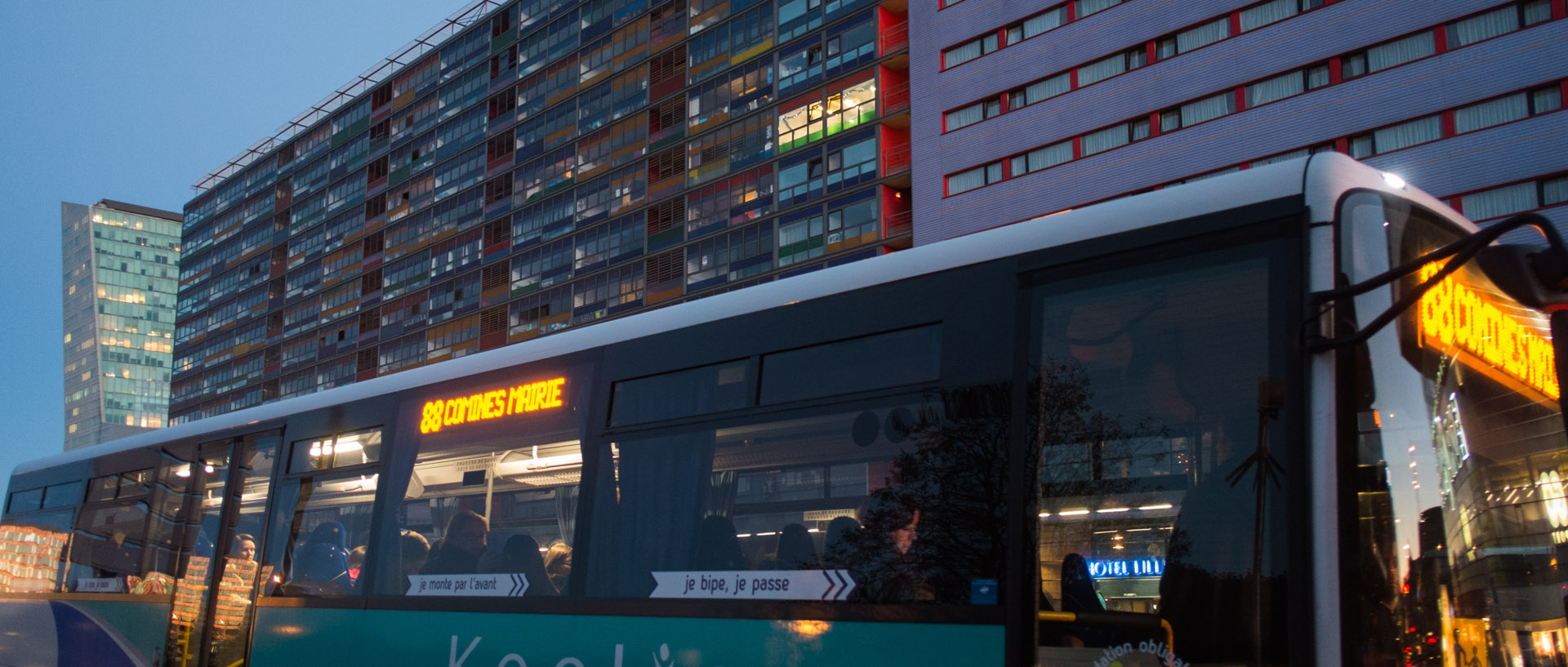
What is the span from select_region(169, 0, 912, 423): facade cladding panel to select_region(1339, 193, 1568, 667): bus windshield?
131ft

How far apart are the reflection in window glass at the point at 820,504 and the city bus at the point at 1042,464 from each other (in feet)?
0.04

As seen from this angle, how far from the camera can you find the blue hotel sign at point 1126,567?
3922 millimetres

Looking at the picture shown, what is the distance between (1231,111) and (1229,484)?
3654 centimetres

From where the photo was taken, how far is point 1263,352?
12.8 ft

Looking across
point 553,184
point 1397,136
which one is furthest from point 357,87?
point 1397,136

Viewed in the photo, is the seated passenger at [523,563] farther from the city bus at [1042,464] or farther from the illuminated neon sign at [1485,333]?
the illuminated neon sign at [1485,333]

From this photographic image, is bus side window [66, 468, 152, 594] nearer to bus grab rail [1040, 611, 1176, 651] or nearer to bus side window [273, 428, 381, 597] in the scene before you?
bus side window [273, 428, 381, 597]

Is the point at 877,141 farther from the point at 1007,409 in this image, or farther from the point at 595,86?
the point at 1007,409

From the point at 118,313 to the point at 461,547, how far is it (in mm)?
158282

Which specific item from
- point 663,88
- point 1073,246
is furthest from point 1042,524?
point 663,88

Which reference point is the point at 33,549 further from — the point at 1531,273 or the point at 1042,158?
the point at 1042,158

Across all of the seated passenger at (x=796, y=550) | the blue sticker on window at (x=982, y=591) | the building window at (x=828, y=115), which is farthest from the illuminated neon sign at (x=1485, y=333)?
the building window at (x=828, y=115)

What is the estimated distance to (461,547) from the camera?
6.68 m

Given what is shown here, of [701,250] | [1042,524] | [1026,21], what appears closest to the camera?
[1042,524]
